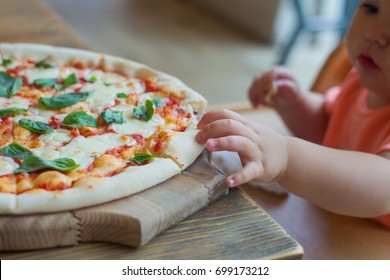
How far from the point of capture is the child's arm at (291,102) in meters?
1.42

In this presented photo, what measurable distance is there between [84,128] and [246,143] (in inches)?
11.1

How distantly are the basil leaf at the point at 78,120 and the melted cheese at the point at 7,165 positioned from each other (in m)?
0.14

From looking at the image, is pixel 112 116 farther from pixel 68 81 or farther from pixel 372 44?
pixel 372 44

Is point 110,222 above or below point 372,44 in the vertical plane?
below

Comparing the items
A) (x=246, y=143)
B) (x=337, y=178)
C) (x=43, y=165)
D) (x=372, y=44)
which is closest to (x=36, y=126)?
(x=43, y=165)

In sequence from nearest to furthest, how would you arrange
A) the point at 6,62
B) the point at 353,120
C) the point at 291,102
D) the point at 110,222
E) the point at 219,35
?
1. the point at 110,222
2. the point at 6,62
3. the point at 353,120
4. the point at 291,102
5. the point at 219,35

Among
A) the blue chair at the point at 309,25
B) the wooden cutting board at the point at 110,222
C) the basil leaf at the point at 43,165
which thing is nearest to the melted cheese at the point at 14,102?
the basil leaf at the point at 43,165

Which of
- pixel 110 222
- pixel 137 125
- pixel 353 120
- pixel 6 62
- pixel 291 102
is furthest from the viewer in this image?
pixel 291 102

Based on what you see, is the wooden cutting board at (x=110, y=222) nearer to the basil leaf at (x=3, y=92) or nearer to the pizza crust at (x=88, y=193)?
the pizza crust at (x=88, y=193)

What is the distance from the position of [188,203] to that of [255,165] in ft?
0.40

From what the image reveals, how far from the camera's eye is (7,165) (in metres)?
0.81

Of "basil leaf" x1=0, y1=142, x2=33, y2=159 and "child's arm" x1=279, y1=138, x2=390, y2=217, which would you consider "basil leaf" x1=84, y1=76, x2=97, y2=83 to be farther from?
"child's arm" x1=279, y1=138, x2=390, y2=217

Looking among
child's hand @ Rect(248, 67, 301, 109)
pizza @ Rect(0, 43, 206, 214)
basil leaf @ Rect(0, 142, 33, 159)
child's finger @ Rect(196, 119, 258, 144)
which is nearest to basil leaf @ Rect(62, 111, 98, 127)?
pizza @ Rect(0, 43, 206, 214)

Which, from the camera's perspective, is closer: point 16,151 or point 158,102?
point 16,151
